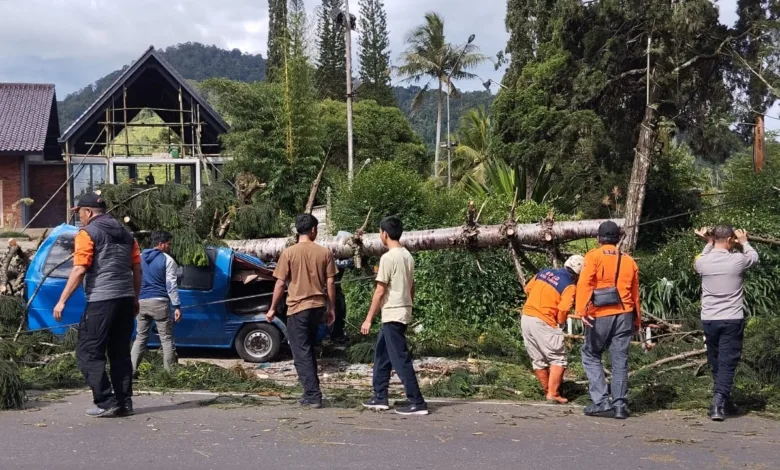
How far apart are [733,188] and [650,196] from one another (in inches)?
149

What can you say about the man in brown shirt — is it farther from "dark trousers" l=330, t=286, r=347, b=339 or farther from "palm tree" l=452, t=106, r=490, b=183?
"palm tree" l=452, t=106, r=490, b=183

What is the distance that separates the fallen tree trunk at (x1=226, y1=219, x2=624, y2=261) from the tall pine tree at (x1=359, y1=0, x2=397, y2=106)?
123 feet

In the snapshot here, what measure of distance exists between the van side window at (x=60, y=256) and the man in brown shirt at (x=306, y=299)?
4.47 metres

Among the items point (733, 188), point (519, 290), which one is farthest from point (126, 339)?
point (733, 188)

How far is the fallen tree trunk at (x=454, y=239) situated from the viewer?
11469mm

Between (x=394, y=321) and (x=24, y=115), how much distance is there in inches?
1060

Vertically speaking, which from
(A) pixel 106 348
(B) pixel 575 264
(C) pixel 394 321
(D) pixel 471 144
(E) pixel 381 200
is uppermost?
(D) pixel 471 144

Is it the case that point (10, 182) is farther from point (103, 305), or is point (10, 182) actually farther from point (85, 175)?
point (103, 305)

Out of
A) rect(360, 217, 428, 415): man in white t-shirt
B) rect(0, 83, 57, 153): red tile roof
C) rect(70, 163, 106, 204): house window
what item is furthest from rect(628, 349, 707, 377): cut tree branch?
rect(0, 83, 57, 153): red tile roof

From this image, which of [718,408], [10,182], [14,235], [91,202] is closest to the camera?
[91,202]

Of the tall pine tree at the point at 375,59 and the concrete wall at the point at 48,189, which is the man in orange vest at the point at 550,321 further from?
the tall pine tree at the point at 375,59

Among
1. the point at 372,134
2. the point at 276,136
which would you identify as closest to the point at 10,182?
the point at 276,136

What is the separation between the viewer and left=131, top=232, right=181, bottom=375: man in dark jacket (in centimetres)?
895

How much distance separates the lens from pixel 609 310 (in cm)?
738
